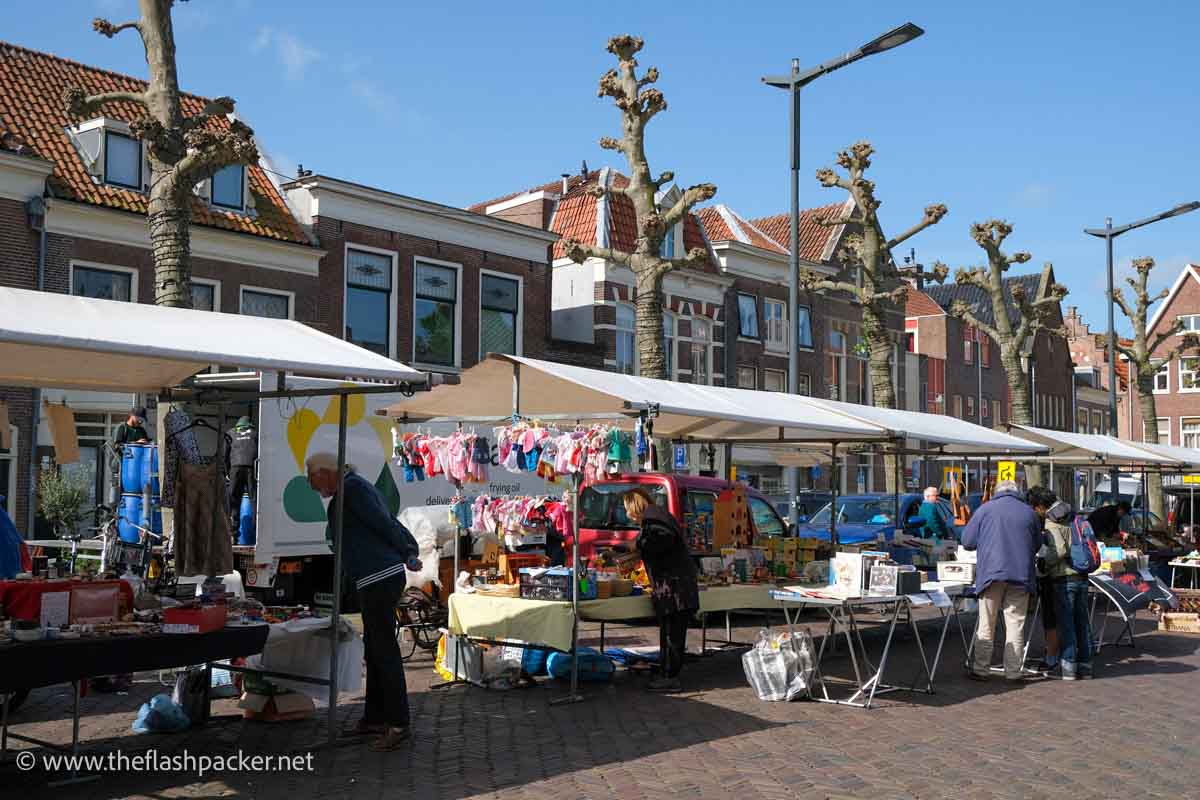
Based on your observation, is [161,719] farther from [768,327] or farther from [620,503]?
[768,327]

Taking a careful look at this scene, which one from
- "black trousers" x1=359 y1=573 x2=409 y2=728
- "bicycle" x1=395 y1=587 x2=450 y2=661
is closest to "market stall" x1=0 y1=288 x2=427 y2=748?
"black trousers" x1=359 y1=573 x2=409 y2=728

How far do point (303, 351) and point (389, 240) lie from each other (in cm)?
1812

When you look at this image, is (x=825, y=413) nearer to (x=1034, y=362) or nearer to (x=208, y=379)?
(x=208, y=379)

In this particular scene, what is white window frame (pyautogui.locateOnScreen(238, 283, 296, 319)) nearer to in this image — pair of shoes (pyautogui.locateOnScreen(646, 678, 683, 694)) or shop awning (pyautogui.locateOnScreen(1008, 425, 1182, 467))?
shop awning (pyautogui.locateOnScreen(1008, 425, 1182, 467))

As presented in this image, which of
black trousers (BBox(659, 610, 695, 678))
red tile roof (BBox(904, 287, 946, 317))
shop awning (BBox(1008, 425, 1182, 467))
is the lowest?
black trousers (BBox(659, 610, 695, 678))

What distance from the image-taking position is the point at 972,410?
5094 centimetres

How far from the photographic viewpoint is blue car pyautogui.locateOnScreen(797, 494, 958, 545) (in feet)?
57.0

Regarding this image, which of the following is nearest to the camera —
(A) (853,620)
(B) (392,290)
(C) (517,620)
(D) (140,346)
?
(D) (140,346)

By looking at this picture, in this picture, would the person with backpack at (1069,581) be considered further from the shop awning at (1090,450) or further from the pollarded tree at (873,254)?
the pollarded tree at (873,254)

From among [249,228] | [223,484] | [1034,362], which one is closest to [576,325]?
[249,228]

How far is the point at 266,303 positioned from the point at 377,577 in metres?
16.3

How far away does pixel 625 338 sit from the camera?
3045 centimetres

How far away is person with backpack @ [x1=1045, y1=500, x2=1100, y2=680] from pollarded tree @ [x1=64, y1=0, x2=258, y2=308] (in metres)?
8.35

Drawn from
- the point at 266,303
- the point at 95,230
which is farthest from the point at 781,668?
the point at 266,303
